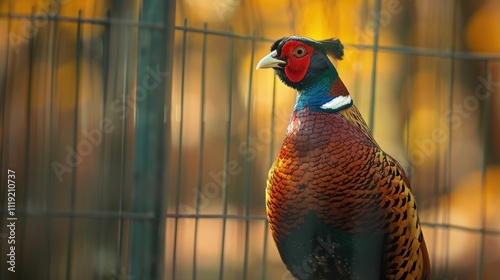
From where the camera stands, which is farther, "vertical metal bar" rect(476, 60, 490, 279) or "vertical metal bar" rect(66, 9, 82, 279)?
"vertical metal bar" rect(476, 60, 490, 279)

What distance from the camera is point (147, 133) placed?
45.0 inches

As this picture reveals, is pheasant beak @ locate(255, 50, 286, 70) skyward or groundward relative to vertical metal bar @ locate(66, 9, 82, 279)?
skyward

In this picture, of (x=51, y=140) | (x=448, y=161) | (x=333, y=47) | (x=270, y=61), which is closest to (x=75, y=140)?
(x=51, y=140)

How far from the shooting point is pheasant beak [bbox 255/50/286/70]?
1.14m

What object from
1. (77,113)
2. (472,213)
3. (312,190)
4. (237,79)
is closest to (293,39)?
(237,79)

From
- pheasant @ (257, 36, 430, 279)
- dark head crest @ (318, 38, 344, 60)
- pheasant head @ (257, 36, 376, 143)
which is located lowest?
pheasant @ (257, 36, 430, 279)

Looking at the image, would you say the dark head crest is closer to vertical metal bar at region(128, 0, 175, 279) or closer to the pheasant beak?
the pheasant beak

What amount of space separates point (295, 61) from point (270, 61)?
0.04 metres

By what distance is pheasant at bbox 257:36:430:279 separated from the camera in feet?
3.67

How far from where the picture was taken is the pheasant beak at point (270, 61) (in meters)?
1.14

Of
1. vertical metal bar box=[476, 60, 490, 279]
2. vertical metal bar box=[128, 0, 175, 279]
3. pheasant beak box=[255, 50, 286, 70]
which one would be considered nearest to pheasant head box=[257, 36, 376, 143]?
pheasant beak box=[255, 50, 286, 70]

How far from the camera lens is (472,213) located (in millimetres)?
1295

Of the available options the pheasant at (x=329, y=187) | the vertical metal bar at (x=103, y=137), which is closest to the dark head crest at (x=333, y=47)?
the pheasant at (x=329, y=187)

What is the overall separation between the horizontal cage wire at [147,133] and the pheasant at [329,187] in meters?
0.03
